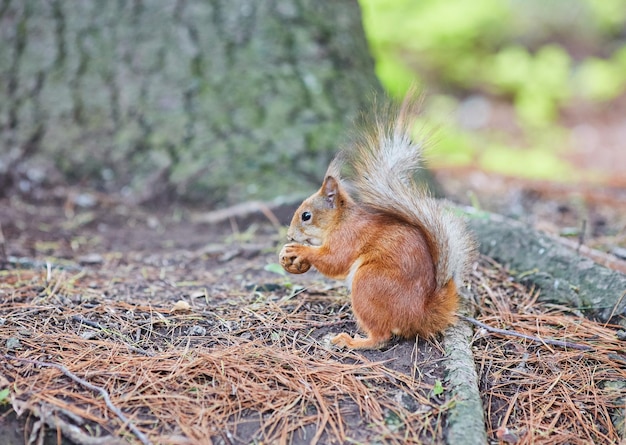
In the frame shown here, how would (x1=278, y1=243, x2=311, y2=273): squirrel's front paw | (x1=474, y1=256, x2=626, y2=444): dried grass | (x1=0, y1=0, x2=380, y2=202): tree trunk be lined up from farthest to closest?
(x1=0, y1=0, x2=380, y2=202): tree trunk, (x1=278, y1=243, x2=311, y2=273): squirrel's front paw, (x1=474, y1=256, x2=626, y2=444): dried grass

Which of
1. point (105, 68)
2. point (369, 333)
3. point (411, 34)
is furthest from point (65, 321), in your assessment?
point (411, 34)

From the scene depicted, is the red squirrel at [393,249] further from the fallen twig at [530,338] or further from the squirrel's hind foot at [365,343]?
the fallen twig at [530,338]

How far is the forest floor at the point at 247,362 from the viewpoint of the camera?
1.53m

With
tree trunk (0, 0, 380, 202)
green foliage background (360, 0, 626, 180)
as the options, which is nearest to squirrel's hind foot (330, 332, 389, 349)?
tree trunk (0, 0, 380, 202)

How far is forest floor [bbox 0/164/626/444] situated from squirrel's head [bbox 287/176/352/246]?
0.79ft

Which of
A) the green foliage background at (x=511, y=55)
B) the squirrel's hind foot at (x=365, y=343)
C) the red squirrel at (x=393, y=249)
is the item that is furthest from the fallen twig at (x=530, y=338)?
the green foliage background at (x=511, y=55)

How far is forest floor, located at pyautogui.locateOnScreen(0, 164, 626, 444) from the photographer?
60.4 inches

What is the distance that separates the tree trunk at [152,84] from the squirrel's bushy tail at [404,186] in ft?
4.75

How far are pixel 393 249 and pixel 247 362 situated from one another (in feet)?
1.86

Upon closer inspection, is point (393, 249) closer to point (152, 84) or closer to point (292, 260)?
point (292, 260)

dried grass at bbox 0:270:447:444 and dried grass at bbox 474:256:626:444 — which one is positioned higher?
dried grass at bbox 0:270:447:444

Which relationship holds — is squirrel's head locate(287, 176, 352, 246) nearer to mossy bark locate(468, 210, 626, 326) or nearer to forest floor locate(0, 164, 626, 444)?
forest floor locate(0, 164, 626, 444)

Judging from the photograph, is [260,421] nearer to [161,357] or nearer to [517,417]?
[161,357]

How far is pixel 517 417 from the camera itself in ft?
5.53
